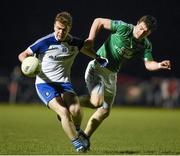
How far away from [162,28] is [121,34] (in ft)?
62.4

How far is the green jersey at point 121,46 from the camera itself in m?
9.59

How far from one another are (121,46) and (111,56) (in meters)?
0.22

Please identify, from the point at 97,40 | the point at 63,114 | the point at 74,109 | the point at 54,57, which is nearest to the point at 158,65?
the point at 74,109

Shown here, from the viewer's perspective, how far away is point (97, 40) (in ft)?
86.1

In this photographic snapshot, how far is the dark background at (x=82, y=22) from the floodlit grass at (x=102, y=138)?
407 inches

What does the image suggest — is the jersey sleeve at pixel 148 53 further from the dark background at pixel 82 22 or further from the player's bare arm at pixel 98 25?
the dark background at pixel 82 22

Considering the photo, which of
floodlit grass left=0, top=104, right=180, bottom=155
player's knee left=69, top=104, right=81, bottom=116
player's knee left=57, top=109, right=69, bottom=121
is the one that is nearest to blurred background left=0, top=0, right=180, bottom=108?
floodlit grass left=0, top=104, right=180, bottom=155

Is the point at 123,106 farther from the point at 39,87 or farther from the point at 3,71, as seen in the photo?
the point at 39,87

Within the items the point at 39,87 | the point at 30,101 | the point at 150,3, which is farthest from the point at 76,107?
the point at 150,3

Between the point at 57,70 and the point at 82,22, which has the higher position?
the point at 57,70

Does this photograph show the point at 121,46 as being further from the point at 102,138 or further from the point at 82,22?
the point at 82,22

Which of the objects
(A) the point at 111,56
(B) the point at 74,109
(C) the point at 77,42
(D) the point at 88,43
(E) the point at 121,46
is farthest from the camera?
(A) the point at 111,56

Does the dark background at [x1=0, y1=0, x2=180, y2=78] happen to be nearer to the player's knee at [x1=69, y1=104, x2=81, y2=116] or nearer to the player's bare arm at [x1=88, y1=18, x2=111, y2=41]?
the player's bare arm at [x1=88, y1=18, x2=111, y2=41]

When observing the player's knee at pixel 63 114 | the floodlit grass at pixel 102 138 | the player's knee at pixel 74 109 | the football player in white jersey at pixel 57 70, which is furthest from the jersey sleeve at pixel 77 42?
the floodlit grass at pixel 102 138
